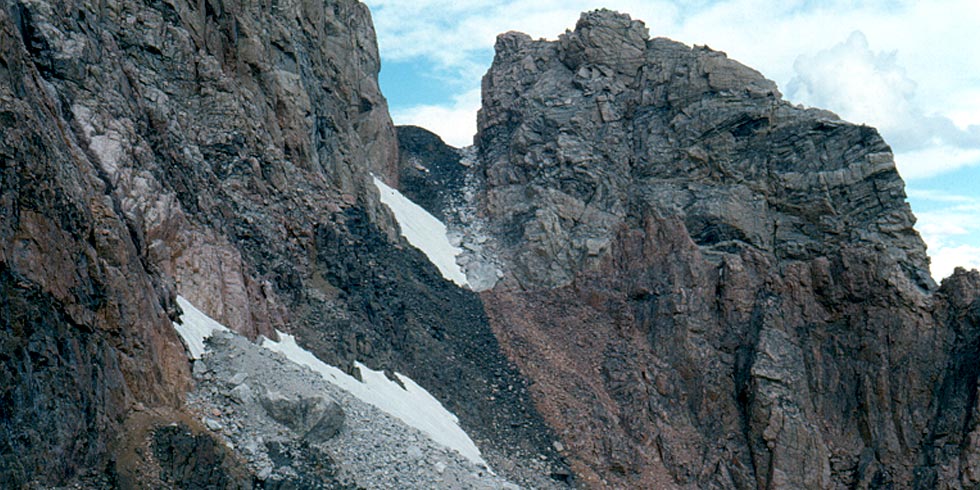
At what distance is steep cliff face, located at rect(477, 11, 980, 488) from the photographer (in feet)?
110

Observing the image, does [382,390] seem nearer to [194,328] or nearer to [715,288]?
[194,328]

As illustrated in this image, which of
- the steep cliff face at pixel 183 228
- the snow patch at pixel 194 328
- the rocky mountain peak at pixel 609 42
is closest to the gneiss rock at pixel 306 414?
the steep cliff face at pixel 183 228

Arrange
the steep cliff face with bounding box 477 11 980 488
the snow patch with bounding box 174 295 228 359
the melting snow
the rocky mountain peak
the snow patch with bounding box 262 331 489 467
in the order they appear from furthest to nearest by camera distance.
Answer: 1. the rocky mountain peak
2. the melting snow
3. the steep cliff face with bounding box 477 11 980 488
4. the snow patch with bounding box 262 331 489 467
5. the snow patch with bounding box 174 295 228 359

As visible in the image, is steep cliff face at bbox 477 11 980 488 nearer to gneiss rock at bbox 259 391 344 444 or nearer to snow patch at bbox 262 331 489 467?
snow patch at bbox 262 331 489 467

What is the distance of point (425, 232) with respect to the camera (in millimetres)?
43812

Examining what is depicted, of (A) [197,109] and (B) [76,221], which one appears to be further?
(A) [197,109]

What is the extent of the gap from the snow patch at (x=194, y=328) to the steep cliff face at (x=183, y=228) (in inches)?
18.2

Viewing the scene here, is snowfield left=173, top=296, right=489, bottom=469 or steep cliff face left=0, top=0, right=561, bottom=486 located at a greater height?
steep cliff face left=0, top=0, right=561, bottom=486

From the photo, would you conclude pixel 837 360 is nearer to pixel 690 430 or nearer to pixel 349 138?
pixel 690 430

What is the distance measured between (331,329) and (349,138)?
1425 centimetres

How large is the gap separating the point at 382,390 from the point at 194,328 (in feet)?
23.6

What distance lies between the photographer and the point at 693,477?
33.6 m

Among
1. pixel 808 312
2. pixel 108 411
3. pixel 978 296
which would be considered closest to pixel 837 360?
pixel 808 312

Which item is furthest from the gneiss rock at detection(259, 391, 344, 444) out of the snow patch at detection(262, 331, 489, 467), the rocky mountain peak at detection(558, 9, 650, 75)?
the rocky mountain peak at detection(558, 9, 650, 75)
